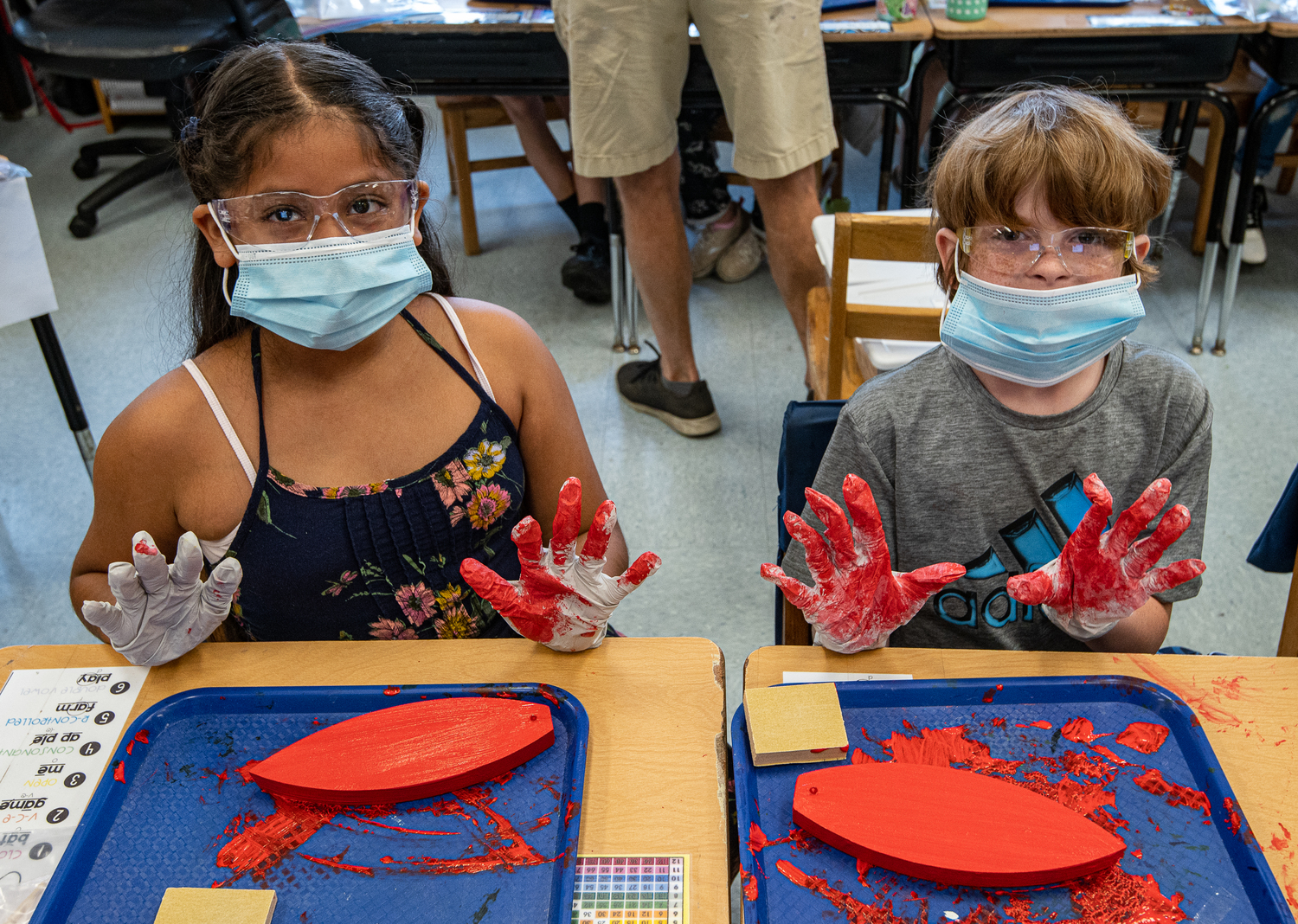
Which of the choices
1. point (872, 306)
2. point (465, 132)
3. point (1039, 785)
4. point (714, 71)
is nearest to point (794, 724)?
point (1039, 785)

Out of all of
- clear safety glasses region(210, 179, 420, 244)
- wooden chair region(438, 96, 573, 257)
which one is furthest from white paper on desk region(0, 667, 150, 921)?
wooden chair region(438, 96, 573, 257)

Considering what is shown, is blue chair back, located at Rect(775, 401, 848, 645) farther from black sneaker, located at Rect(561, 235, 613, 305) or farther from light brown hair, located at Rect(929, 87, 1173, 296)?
black sneaker, located at Rect(561, 235, 613, 305)

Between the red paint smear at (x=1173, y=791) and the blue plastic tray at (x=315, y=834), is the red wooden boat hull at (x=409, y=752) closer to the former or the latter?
the blue plastic tray at (x=315, y=834)

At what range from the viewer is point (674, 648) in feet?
3.34

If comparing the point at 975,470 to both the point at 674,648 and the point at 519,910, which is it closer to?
the point at 674,648

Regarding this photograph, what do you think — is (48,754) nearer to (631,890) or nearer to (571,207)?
(631,890)

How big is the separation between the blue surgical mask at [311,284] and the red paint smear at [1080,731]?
0.81 m

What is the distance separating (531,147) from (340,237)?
2384 millimetres

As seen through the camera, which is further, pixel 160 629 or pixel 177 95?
pixel 177 95

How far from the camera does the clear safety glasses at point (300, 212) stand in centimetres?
107

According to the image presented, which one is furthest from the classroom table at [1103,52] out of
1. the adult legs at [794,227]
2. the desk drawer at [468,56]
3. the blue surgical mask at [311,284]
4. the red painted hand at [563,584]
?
the red painted hand at [563,584]

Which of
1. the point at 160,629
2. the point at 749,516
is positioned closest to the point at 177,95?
the point at 749,516

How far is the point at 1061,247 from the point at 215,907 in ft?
3.25

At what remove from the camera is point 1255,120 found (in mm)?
2510
